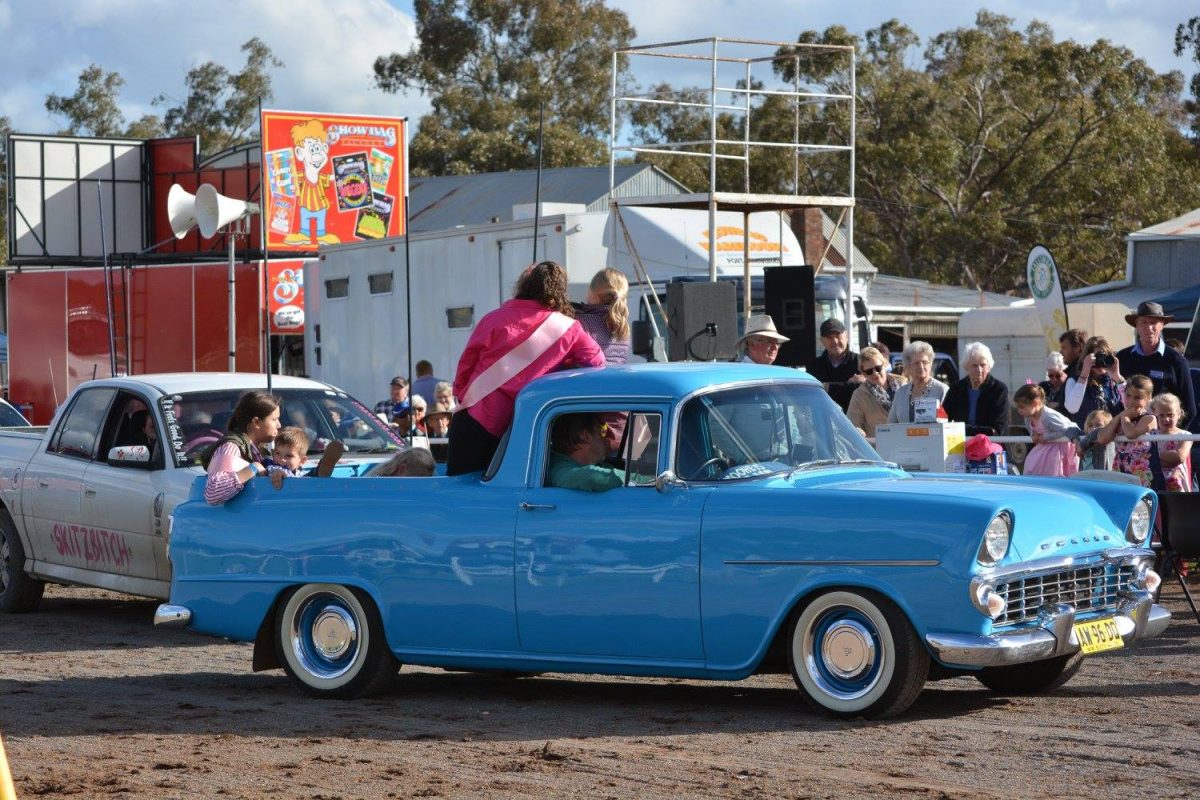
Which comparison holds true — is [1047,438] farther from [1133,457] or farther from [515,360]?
[515,360]

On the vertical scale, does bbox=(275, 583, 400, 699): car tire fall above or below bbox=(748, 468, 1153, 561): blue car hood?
below

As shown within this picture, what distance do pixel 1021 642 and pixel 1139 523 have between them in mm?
1332

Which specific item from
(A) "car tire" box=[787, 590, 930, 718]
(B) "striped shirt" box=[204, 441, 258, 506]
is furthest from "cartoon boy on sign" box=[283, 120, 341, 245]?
(A) "car tire" box=[787, 590, 930, 718]

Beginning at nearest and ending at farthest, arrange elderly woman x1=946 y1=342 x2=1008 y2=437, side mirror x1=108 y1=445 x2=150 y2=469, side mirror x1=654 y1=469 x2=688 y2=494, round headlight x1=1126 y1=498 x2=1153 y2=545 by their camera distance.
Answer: side mirror x1=654 y1=469 x2=688 y2=494, round headlight x1=1126 y1=498 x2=1153 y2=545, side mirror x1=108 y1=445 x2=150 y2=469, elderly woman x1=946 y1=342 x2=1008 y2=437

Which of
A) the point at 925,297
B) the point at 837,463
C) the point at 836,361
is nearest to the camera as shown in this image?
the point at 837,463

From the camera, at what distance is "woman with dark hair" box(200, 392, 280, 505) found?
29.8 feet

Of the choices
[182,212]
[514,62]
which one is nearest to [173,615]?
[182,212]

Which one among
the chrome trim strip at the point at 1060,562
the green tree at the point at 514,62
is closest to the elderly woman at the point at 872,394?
the chrome trim strip at the point at 1060,562

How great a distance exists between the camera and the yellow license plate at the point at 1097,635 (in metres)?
7.42

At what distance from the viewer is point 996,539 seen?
7.17 meters

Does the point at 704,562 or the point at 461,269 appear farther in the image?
the point at 461,269

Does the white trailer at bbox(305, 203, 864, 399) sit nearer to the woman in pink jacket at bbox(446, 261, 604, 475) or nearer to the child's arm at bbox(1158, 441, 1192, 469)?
the child's arm at bbox(1158, 441, 1192, 469)

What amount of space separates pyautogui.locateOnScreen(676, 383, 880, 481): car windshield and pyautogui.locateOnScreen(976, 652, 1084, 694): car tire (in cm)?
111

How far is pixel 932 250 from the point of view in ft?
176
